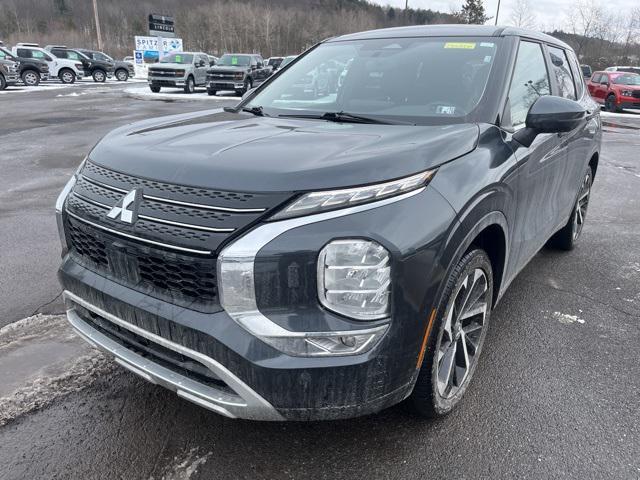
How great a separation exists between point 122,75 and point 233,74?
19809 millimetres

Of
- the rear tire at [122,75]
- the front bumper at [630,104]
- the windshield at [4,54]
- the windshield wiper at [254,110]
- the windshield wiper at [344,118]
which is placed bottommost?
the rear tire at [122,75]

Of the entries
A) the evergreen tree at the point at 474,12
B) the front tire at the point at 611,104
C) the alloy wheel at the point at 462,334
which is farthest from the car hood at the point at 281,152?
the evergreen tree at the point at 474,12

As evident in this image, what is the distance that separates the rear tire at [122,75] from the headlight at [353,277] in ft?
136

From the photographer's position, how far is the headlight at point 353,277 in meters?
1.79

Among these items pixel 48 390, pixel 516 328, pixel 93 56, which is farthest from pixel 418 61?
pixel 93 56

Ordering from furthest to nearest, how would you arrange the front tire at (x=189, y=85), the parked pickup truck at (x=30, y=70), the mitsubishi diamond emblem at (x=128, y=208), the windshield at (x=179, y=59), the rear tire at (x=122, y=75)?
the rear tire at (x=122, y=75) → the parked pickup truck at (x=30, y=70) → the windshield at (x=179, y=59) → the front tire at (x=189, y=85) → the mitsubishi diamond emblem at (x=128, y=208)

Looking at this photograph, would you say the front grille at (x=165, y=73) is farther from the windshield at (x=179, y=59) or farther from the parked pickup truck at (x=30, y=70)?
the parked pickup truck at (x=30, y=70)

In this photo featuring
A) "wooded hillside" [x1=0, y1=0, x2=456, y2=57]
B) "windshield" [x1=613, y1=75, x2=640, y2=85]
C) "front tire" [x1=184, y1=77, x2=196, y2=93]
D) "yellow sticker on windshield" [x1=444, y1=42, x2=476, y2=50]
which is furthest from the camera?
"wooded hillside" [x1=0, y1=0, x2=456, y2=57]

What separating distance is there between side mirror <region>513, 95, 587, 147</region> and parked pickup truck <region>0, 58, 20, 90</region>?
26355mm

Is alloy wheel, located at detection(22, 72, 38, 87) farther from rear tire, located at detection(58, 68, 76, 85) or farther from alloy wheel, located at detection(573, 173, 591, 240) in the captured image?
alloy wheel, located at detection(573, 173, 591, 240)

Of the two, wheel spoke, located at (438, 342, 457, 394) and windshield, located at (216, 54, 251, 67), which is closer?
wheel spoke, located at (438, 342, 457, 394)

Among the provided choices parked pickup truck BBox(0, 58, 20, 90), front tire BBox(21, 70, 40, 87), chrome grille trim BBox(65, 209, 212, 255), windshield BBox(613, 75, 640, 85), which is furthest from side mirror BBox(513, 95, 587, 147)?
front tire BBox(21, 70, 40, 87)

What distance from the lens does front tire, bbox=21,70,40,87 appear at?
26594mm

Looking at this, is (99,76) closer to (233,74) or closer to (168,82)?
(168,82)
